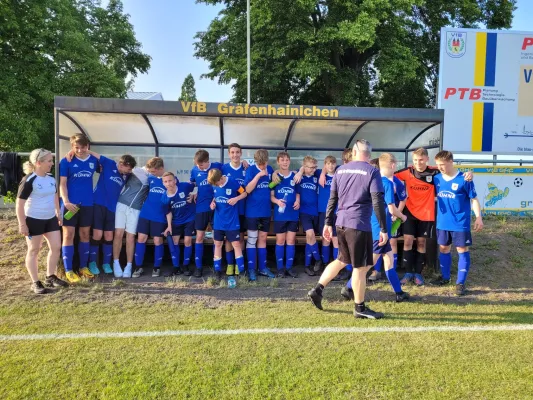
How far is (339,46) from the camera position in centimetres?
1437

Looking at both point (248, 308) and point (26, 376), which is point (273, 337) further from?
point (26, 376)

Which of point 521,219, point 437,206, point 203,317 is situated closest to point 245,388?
point 203,317

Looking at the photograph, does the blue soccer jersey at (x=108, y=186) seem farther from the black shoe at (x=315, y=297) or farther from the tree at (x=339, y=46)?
the tree at (x=339, y=46)

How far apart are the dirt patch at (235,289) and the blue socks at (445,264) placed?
0.61 feet

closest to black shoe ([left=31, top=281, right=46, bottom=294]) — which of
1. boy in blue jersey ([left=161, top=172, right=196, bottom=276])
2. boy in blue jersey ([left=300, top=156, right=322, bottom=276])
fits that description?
boy in blue jersey ([left=161, top=172, right=196, bottom=276])

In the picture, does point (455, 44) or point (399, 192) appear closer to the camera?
point (399, 192)

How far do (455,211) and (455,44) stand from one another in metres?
6.11

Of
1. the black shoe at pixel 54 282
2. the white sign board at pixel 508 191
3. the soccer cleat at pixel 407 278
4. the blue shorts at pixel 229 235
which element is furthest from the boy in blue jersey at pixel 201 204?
the white sign board at pixel 508 191

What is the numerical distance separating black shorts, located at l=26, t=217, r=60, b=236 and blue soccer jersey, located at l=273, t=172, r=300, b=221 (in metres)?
2.73

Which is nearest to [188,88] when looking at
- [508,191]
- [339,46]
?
[339,46]

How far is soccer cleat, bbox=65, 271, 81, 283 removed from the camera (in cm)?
476

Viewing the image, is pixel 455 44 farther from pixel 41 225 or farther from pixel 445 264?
pixel 41 225

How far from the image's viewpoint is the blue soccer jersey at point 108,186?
509cm

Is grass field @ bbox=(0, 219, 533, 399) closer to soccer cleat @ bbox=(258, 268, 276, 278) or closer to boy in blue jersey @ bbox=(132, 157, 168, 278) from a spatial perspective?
soccer cleat @ bbox=(258, 268, 276, 278)
